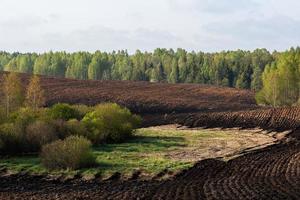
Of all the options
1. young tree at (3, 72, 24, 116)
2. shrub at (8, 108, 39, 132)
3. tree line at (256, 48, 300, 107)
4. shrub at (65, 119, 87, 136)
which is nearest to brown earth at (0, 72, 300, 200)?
shrub at (8, 108, 39, 132)

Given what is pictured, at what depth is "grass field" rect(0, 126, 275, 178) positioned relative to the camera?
28.6m

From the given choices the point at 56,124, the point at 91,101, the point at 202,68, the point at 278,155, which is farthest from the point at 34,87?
the point at 202,68

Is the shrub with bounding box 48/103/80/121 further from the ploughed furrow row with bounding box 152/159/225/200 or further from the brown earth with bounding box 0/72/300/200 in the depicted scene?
the ploughed furrow row with bounding box 152/159/225/200

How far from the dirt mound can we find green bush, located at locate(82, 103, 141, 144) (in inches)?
1223

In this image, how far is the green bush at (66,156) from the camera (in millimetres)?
28484

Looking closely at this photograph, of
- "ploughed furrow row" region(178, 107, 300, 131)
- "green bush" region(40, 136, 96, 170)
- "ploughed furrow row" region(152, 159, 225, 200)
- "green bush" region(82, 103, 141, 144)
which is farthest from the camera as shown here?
"ploughed furrow row" region(178, 107, 300, 131)

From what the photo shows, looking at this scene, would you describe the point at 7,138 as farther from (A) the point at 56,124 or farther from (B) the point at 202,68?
(B) the point at 202,68

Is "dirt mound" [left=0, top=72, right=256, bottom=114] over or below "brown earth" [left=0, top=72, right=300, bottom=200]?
over

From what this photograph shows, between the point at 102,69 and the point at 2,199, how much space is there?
15113 cm

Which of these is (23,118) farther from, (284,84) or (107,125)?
(284,84)

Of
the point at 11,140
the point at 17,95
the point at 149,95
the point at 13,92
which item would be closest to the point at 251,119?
the point at 17,95

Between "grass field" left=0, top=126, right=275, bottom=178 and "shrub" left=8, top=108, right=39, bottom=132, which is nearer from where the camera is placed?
"grass field" left=0, top=126, right=275, bottom=178

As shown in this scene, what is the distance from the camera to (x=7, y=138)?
34500 mm

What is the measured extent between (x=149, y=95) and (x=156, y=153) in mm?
55557
